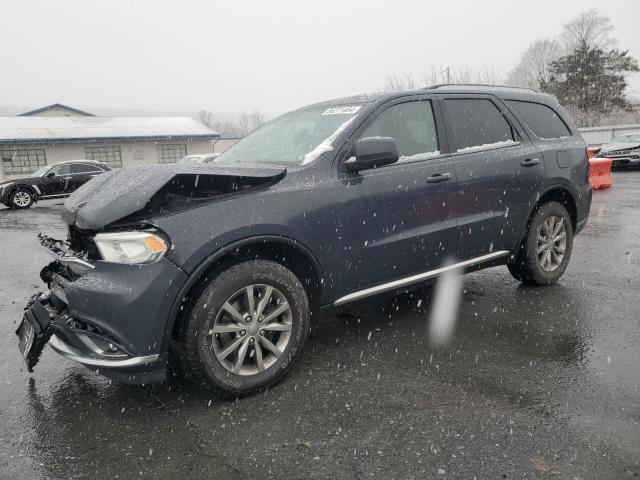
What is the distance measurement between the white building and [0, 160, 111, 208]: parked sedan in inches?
511

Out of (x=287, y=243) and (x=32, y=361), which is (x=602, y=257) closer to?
(x=287, y=243)

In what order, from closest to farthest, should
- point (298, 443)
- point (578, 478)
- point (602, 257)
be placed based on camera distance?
point (578, 478) < point (298, 443) < point (602, 257)

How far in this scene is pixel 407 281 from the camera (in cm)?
343

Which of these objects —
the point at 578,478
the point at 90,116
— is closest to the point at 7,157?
the point at 90,116

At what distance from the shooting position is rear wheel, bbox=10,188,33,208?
16219 mm

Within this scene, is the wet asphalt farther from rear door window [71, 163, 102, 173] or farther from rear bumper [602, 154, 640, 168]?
rear bumper [602, 154, 640, 168]

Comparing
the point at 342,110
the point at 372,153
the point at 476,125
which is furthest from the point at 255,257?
the point at 476,125

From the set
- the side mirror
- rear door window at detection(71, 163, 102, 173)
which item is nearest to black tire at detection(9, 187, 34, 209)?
rear door window at detection(71, 163, 102, 173)

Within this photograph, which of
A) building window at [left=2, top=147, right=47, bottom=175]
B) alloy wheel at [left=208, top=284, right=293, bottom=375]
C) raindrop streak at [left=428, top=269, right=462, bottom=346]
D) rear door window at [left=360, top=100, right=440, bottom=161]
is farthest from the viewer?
building window at [left=2, top=147, right=47, bottom=175]

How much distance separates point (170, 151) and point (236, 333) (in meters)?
31.6

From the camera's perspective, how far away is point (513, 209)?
13.3ft

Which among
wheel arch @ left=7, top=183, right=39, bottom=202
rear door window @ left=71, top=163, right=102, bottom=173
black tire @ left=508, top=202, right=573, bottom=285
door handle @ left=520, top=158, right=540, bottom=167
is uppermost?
rear door window @ left=71, top=163, right=102, bottom=173

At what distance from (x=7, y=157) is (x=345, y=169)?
102 ft

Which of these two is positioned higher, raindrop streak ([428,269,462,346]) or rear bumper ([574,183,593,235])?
rear bumper ([574,183,593,235])
